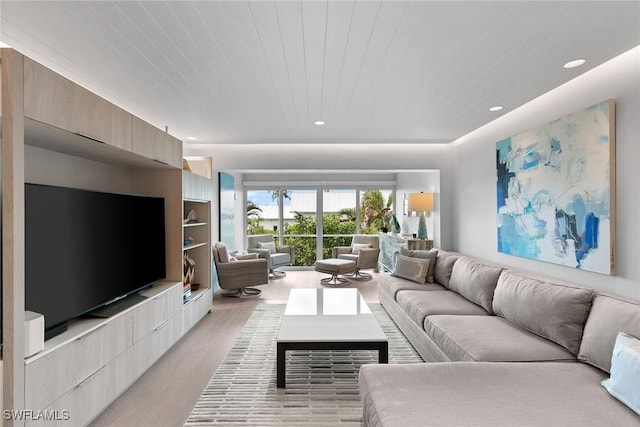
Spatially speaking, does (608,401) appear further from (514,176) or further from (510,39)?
(514,176)

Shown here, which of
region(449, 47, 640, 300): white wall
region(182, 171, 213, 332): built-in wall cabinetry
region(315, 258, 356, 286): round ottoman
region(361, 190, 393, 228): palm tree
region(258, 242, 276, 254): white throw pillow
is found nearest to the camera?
region(449, 47, 640, 300): white wall

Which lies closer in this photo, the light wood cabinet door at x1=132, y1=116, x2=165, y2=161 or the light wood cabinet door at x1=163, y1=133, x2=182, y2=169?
the light wood cabinet door at x1=132, y1=116, x2=165, y2=161

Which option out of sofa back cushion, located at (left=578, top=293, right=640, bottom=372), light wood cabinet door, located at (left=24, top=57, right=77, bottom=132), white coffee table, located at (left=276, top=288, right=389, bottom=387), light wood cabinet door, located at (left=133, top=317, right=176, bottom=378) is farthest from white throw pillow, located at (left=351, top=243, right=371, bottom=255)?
light wood cabinet door, located at (left=24, top=57, right=77, bottom=132)

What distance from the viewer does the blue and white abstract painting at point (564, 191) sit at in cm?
231

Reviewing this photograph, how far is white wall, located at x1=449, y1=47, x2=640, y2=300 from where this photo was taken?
2.15 m

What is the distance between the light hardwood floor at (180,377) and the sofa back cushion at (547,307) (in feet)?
8.24

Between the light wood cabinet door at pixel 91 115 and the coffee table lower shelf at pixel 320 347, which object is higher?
the light wood cabinet door at pixel 91 115

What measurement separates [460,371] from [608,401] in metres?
0.66

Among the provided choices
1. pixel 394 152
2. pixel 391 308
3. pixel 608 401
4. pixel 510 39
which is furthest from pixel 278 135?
pixel 608 401

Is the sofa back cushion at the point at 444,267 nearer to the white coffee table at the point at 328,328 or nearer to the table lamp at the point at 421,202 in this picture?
the white coffee table at the point at 328,328

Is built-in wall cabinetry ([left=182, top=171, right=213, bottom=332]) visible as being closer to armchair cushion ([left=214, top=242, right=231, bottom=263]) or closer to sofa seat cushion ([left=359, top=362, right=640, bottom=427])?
armchair cushion ([left=214, top=242, right=231, bottom=263])

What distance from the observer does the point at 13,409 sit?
1434 millimetres

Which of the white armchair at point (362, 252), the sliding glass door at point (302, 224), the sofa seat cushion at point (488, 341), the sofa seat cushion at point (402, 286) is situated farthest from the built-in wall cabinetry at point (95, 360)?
the sliding glass door at point (302, 224)

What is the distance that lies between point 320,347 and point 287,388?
15.5 inches
